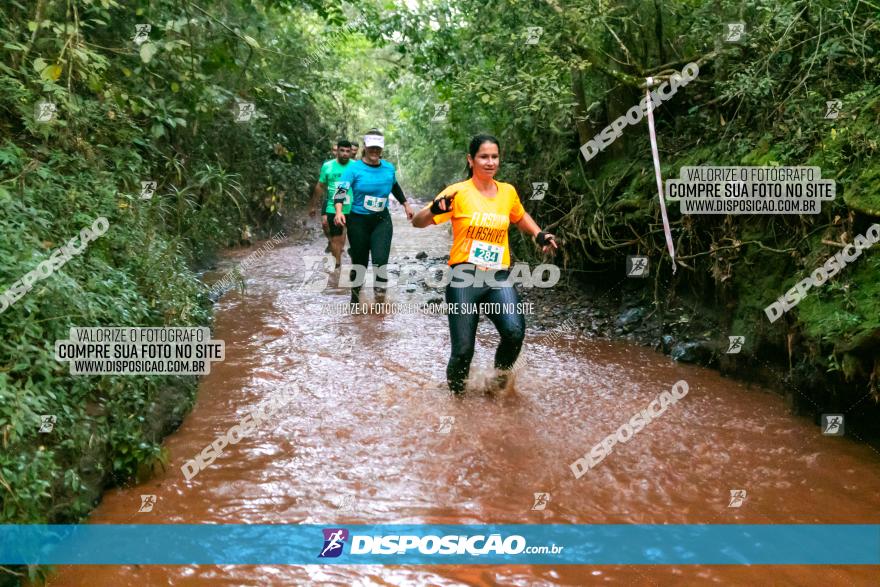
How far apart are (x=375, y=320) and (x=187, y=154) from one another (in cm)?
382

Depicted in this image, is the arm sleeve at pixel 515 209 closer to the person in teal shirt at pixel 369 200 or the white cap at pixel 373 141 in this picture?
the person in teal shirt at pixel 369 200

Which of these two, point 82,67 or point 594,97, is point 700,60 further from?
point 82,67

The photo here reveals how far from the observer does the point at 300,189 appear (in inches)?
607

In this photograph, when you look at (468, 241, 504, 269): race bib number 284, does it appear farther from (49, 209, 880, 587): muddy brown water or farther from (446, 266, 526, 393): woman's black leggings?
(49, 209, 880, 587): muddy brown water

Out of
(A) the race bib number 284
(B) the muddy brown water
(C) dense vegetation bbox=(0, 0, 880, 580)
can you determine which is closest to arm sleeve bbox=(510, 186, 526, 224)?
(A) the race bib number 284

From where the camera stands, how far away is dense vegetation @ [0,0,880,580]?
396 cm

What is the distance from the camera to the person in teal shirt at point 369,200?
7.77 meters

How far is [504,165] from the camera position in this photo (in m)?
10.3

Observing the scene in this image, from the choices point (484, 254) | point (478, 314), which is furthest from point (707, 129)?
point (478, 314)

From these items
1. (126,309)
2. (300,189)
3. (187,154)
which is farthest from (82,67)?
(300,189)

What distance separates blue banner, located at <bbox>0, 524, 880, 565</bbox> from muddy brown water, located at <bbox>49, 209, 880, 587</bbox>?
66 millimetres

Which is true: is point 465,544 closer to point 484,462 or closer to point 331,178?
point 484,462

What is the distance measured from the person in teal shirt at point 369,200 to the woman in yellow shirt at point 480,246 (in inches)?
101

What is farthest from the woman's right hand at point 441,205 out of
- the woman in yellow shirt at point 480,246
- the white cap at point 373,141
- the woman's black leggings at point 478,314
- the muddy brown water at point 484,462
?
the white cap at point 373,141
